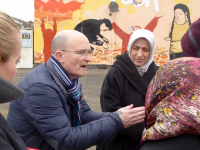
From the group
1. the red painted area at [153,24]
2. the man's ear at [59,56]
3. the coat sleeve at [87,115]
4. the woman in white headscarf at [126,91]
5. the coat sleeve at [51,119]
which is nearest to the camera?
the coat sleeve at [51,119]

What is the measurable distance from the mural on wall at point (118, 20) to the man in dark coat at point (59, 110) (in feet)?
33.1

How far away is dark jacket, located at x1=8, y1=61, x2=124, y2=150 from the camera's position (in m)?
1.52

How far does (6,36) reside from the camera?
988 millimetres

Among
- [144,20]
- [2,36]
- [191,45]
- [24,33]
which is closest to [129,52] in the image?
[191,45]

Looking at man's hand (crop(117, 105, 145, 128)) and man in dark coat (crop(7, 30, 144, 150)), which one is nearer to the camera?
man in dark coat (crop(7, 30, 144, 150))

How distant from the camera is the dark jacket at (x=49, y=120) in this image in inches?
59.9

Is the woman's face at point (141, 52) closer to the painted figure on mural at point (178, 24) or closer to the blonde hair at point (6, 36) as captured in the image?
the blonde hair at point (6, 36)

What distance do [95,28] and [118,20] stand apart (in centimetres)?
137

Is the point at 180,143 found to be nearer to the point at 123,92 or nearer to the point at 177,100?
the point at 177,100

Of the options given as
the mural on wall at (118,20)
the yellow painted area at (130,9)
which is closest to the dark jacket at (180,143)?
the mural on wall at (118,20)

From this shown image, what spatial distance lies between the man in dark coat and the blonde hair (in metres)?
0.58

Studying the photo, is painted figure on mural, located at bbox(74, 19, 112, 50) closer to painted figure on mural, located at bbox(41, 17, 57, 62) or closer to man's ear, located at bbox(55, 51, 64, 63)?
painted figure on mural, located at bbox(41, 17, 57, 62)

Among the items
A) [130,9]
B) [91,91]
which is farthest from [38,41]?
[91,91]

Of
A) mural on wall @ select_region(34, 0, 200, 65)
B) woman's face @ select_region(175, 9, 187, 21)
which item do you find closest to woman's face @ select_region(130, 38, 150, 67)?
mural on wall @ select_region(34, 0, 200, 65)
